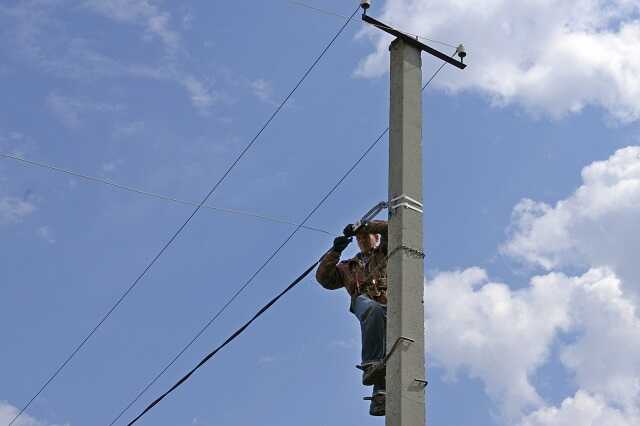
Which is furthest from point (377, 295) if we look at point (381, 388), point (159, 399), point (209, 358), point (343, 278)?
point (159, 399)

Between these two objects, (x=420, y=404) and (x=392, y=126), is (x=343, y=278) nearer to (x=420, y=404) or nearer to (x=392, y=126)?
(x=392, y=126)

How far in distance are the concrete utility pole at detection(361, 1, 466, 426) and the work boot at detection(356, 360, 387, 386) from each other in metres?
0.46

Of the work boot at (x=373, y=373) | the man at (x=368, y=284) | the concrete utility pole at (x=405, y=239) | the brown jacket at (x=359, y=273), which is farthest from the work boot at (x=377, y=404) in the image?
the brown jacket at (x=359, y=273)

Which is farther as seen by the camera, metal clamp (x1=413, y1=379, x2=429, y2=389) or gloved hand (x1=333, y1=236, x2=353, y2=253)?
gloved hand (x1=333, y1=236, x2=353, y2=253)

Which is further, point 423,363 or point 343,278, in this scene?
point 343,278

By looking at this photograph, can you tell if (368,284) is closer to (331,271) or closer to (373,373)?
(331,271)

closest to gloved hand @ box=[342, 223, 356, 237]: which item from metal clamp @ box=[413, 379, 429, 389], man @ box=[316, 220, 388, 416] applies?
man @ box=[316, 220, 388, 416]

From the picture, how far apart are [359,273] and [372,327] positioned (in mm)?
636

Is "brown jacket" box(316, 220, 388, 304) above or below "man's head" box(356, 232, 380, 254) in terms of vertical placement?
below

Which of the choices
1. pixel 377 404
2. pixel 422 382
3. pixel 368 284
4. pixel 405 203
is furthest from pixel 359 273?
pixel 422 382

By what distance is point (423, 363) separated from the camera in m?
6.82

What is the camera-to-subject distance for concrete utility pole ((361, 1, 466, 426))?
21.8 feet

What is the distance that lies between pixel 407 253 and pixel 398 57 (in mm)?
1662

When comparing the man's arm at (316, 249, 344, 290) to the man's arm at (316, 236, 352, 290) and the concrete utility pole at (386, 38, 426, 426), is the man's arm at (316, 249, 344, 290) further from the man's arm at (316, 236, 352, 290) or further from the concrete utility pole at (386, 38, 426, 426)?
the concrete utility pole at (386, 38, 426, 426)
